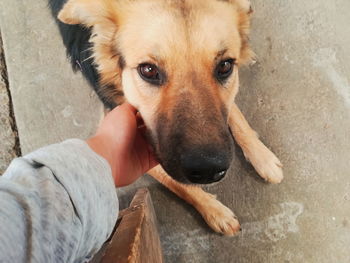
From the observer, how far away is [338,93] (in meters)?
2.33

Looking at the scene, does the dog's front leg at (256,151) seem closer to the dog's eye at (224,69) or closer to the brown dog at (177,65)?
the brown dog at (177,65)

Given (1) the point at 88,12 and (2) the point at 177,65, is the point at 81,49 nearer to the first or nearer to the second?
(1) the point at 88,12

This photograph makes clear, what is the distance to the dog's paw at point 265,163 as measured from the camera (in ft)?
7.10

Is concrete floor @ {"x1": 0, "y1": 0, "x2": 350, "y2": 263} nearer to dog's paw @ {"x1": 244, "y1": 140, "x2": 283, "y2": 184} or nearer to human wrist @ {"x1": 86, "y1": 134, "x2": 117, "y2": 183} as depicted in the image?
dog's paw @ {"x1": 244, "y1": 140, "x2": 283, "y2": 184}

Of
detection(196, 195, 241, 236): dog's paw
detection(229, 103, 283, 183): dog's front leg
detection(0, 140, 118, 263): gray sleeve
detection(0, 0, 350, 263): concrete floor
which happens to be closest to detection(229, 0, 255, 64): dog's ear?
detection(229, 103, 283, 183): dog's front leg

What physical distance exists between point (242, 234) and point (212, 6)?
1.40 metres

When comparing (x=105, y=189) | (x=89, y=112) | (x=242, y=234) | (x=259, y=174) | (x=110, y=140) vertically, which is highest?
(x=105, y=189)

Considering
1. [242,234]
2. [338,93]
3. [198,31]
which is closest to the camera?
[198,31]

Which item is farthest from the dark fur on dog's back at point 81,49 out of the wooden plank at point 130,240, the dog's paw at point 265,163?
the dog's paw at point 265,163

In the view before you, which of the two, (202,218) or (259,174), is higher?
(259,174)

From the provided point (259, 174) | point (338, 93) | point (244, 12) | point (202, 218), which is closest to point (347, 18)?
point (338, 93)

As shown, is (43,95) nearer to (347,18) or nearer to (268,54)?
(268,54)

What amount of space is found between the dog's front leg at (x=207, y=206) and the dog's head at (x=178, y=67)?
0.63 m

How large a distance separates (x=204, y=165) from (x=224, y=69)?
1.65ft
